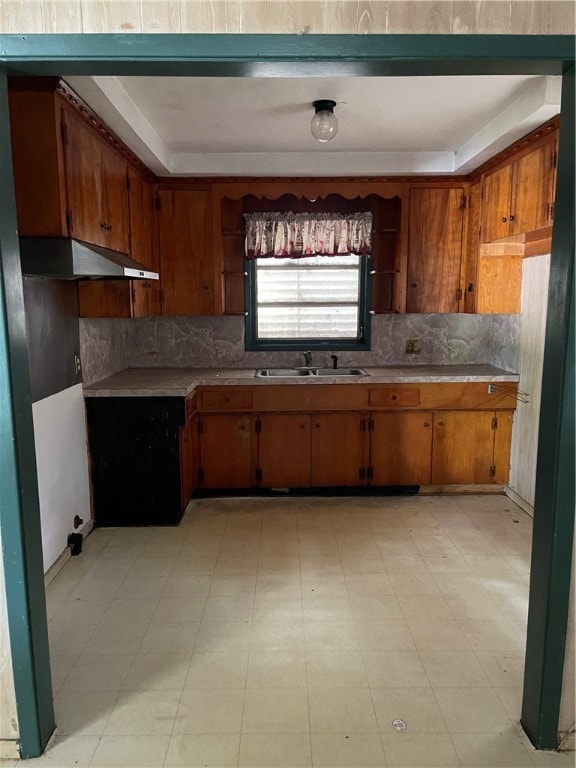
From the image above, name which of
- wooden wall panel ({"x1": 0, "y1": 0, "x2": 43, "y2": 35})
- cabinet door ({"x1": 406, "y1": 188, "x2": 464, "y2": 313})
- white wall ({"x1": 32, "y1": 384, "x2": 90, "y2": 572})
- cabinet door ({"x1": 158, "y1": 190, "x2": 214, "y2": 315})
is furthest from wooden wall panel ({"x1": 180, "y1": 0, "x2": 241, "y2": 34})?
cabinet door ({"x1": 406, "y1": 188, "x2": 464, "y2": 313})

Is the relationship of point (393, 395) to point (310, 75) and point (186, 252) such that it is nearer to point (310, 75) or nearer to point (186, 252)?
point (186, 252)

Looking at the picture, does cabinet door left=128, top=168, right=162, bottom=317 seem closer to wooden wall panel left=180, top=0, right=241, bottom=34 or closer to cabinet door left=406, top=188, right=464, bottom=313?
cabinet door left=406, top=188, right=464, bottom=313

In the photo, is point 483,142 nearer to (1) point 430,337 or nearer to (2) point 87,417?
(1) point 430,337

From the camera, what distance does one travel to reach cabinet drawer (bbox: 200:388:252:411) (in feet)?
12.5

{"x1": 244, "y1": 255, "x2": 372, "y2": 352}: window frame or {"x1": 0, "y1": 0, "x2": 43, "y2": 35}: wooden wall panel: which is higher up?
{"x1": 0, "y1": 0, "x2": 43, "y2": 35}: wooden wall panel

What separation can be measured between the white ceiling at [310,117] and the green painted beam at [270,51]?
903 millimetres

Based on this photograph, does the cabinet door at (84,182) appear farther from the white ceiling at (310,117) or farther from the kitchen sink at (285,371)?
the kitchen sink at (285,371)

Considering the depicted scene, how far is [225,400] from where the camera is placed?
3.80m

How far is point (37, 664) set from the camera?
5.58 ft

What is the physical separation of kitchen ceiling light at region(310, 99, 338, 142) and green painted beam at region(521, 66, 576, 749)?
1.37 metres

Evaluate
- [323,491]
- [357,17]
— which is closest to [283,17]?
[357,17]

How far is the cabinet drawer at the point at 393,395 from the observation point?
3.83 metres

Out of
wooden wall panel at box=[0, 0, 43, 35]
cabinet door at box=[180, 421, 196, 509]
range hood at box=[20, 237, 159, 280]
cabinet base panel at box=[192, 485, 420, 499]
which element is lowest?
cabinet base panel at box=[192, 485, 420, 499]

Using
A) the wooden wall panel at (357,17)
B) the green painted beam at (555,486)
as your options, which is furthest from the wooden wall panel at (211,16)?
the green painted beam at (555,486)
